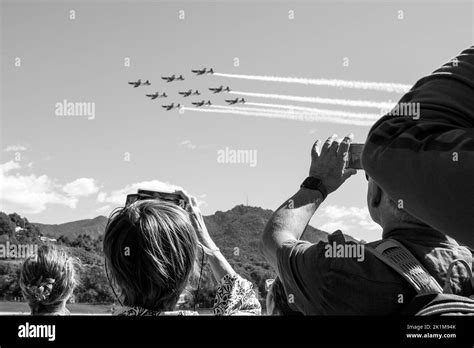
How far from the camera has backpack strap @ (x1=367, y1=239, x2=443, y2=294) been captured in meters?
2.57

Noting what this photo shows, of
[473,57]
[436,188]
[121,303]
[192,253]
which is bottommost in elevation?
[121,303]

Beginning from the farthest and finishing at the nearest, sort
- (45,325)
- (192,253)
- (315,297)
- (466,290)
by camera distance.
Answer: (192,253)
(315,297)
(466,290)
(45,325)

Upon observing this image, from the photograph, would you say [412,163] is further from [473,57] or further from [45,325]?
[45,325]

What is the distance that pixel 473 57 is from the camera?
1.31 meters

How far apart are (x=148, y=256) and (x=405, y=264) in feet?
4.33

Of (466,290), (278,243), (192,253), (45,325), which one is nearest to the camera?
(45,325)

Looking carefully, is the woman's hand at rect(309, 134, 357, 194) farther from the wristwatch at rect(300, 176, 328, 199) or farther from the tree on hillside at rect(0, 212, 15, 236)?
the tree on hillside at rect(0, 212, 15, 236)

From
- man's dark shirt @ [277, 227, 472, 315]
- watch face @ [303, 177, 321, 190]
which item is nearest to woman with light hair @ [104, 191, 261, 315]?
man's dark shirt @ [277, 227, 472, 315]

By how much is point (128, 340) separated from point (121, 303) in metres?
1.30

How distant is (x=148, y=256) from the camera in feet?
10.3

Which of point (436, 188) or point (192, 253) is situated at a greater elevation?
point (436, 188)

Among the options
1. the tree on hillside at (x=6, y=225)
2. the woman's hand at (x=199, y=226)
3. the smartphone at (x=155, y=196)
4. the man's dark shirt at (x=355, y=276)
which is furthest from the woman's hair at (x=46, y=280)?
the tree on hillside at (x=6, y=225)

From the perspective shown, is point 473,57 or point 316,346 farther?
point 316,346

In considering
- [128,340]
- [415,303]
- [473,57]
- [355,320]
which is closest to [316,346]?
[355,320]
